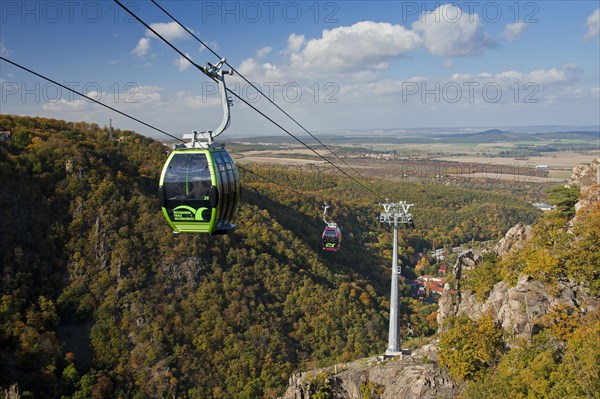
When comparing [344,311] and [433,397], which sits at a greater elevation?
[433,397]

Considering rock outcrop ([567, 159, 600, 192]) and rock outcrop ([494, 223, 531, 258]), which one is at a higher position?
rock outcrop ([567, 159, 600, 192])

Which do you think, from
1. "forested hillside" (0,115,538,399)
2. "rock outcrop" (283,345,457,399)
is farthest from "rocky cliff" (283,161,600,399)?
"forested hillside" (0,115,538,399)

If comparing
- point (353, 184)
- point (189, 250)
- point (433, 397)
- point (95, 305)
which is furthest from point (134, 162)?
point (353, 184)

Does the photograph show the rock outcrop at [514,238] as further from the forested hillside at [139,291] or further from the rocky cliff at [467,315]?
the forested hillside at [139,291]

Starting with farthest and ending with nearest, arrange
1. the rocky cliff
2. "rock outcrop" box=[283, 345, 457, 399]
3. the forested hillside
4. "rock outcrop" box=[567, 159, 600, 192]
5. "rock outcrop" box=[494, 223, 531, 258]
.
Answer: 1. the forested hillside
2. "rock outcrop" box=[567, 159, 600, 192]
3. "rock outcrop" box=[494, 223, 531, 258]
4. "rock outcrop" box=[283, 345, 457, 399]
5. the rocky cliff

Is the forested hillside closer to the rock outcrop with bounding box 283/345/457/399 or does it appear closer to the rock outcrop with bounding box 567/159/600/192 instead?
the rock outcrop with bounding box 283/345/457/399

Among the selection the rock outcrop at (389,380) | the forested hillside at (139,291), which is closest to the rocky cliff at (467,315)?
the rock outcrop at (389,380)

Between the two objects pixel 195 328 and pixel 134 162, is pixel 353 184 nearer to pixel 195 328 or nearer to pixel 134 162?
pixel 134 162
